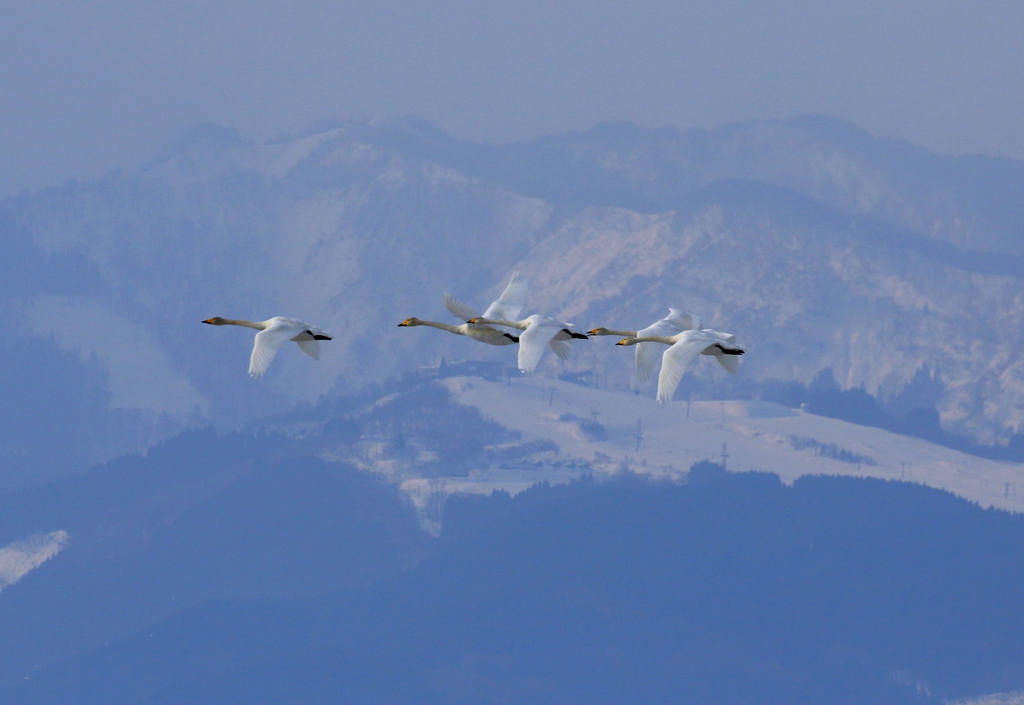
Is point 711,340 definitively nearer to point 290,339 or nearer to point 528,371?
point 528,371

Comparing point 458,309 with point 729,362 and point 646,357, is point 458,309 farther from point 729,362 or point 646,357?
point 729,362

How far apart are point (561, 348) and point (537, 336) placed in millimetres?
3153

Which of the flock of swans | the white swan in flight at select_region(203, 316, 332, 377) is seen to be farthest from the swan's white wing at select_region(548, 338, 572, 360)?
the white swan in flight at select_region(203, 316, 332, 377)

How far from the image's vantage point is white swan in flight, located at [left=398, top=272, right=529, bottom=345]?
2312 inches

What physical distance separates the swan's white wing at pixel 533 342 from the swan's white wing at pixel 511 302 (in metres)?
4.82

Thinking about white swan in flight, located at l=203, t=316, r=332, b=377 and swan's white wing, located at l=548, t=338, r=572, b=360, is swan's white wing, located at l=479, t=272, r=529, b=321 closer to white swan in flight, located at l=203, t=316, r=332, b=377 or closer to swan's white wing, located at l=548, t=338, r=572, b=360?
swan's white wing, located at l=548, t=338, r=572, b=360

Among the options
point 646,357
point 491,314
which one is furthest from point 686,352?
point 491,314

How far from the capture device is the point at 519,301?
63.4m

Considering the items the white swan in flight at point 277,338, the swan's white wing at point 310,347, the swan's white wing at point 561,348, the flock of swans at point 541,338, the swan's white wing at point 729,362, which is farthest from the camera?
the swan's white wing at point 561,348

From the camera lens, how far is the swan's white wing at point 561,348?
56.5 meters

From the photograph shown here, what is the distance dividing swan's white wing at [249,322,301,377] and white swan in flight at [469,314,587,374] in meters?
6.69

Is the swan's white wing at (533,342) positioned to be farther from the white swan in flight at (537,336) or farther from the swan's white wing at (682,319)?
the swan's white wing at (682,319)

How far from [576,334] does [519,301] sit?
25.4ft

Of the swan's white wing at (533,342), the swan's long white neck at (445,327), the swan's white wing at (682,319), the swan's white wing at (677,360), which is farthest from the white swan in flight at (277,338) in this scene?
the swan's white wing at (682,319)
